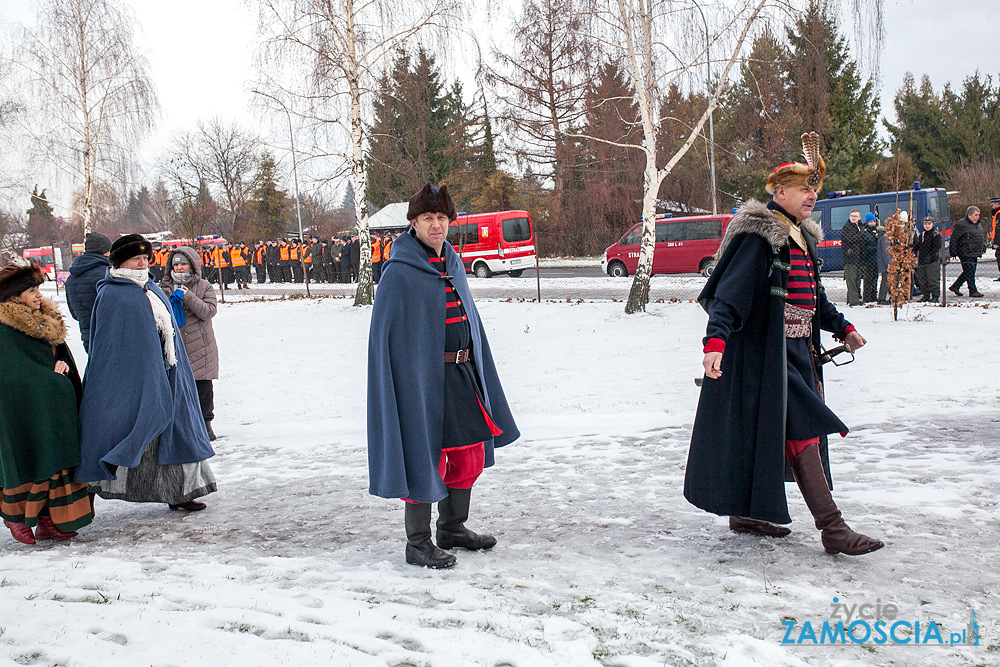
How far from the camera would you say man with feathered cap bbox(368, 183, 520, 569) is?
3.58m

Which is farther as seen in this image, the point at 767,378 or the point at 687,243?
the point at 687,243

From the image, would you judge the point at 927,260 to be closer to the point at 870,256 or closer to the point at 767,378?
the point at 870,256

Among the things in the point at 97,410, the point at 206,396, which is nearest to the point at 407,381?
the point at 97,410

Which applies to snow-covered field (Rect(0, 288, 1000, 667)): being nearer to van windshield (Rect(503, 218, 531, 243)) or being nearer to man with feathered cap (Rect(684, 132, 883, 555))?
man with feathered cap (Rect(684, 132, 883, 555))

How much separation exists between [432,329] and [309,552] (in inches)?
54.3

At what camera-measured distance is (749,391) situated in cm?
359

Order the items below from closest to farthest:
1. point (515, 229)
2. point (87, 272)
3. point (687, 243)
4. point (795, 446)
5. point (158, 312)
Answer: point (795, 446) → point (158, 312) → point (87, 272) → point (687, 243) → point (515, 229)

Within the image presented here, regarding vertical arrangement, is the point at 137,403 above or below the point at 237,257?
below

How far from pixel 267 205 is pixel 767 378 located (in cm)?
4231

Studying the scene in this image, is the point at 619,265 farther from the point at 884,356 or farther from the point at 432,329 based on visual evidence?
the point at 432,329

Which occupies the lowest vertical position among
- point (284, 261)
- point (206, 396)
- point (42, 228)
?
point (206, 396)

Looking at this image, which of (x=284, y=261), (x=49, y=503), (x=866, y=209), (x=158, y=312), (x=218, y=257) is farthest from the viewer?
(x=284, y=261)

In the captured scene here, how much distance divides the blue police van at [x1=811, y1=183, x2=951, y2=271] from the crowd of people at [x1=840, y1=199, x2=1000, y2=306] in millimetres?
4368

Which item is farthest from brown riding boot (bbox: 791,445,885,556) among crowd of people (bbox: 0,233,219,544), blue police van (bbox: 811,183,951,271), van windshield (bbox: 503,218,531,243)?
van windshield (bbox: 503,218,531,243)
